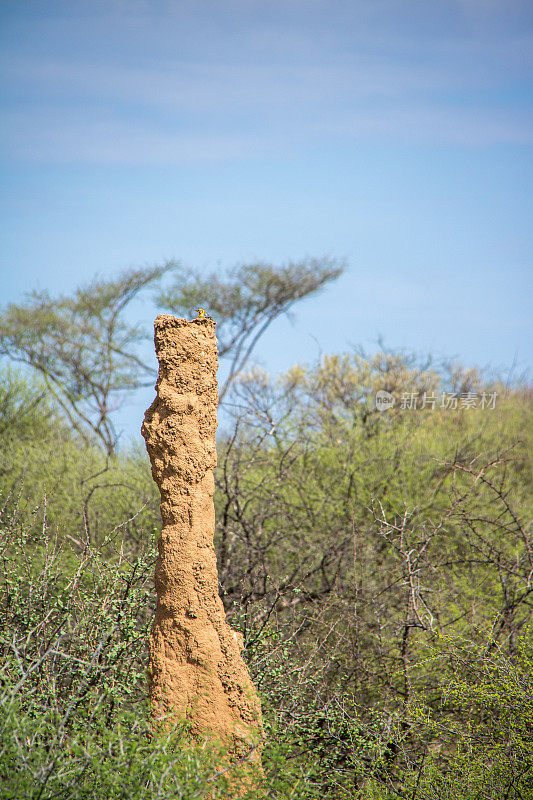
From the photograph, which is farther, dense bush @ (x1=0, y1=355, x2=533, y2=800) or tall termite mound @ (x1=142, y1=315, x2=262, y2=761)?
tall termite mound @ (x1=142, y1=315, x2=262, y2=761)

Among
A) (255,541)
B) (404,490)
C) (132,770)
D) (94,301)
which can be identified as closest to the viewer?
(132,770)

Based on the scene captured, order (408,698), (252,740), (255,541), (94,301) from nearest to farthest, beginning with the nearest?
(252,740) → (408,698) → (255,541) → (94,301)

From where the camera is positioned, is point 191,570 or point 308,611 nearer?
point 191,570

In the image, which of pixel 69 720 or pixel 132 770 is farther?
pixel 69 720

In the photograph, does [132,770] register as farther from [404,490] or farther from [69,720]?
[404,490]

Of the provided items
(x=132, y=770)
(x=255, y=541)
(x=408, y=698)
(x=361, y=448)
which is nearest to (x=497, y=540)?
(x=361, y=448)

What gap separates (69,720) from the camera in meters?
3.95

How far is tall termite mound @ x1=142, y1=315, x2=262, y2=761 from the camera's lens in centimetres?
381

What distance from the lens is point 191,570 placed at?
3881 millimetres

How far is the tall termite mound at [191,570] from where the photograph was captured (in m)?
3.81

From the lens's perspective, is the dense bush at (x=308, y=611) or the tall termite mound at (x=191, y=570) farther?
the tall termite mound at (x=191, y=570)


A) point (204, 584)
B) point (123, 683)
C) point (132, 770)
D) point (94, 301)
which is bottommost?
point (132, 770)

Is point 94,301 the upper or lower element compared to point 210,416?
upper

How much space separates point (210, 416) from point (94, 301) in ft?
56.9
